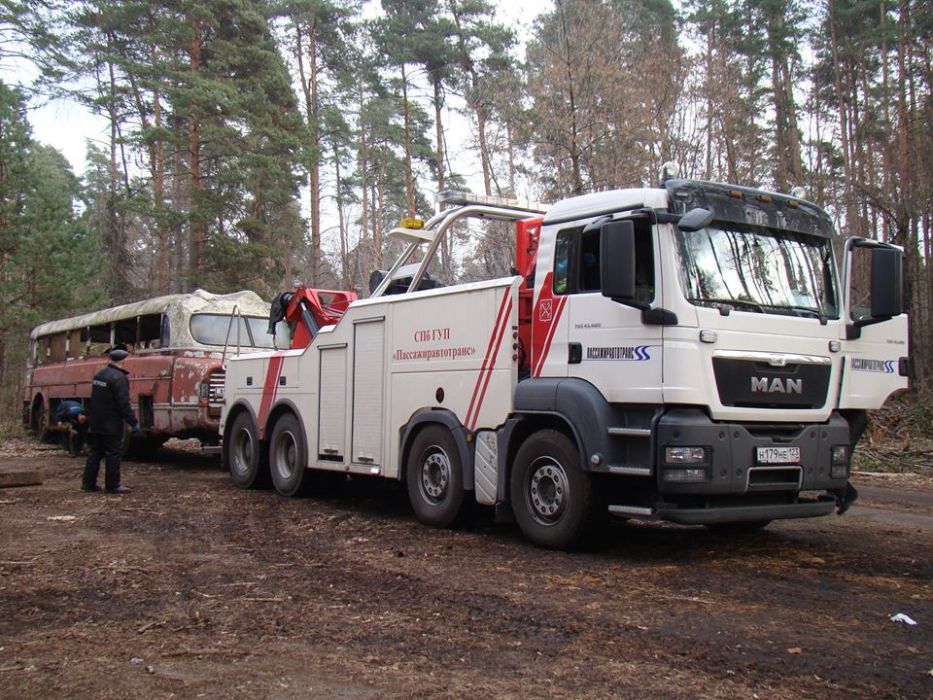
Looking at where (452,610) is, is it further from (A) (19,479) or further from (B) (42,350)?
(B) (42,350)

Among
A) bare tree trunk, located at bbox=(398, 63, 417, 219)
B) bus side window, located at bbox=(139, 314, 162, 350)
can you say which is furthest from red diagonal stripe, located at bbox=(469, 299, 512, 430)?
bare tree trunk, located at bbox=(398, 63, 417, 219)

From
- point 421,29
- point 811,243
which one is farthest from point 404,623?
point 421,29

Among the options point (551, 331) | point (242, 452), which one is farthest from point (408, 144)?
point (551, 331)

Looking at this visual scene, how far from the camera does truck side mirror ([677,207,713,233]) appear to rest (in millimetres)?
6621

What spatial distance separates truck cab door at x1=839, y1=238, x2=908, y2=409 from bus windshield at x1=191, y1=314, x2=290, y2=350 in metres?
10.0

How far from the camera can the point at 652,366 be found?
260 inches

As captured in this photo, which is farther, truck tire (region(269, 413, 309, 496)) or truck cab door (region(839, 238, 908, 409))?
truck tire (region(269, 413, 309, 496))

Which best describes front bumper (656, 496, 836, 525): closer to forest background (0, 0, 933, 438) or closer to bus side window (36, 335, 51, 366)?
forest background (0, 0, 933, 438)

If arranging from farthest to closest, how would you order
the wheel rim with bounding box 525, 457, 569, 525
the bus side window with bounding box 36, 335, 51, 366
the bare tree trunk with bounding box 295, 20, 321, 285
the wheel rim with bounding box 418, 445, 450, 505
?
the bare tree trunk with bounding box 295, 20, 321, 285 → the bus side window with bounding box 36, 335, 51, 366 → the wheel rim with bounding box 418, 445, 450, 505 → the wheel rim with bounding box 525, 457, 569, 525

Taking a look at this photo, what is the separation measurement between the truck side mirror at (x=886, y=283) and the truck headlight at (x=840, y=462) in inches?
47.0

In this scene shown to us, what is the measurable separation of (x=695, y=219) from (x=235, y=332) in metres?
10.8

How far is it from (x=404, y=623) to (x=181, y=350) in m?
10.7

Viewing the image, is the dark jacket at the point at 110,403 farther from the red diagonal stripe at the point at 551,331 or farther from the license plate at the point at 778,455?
the license plate at the point at 778,455

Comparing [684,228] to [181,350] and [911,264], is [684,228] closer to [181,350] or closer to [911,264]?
[181,350]
